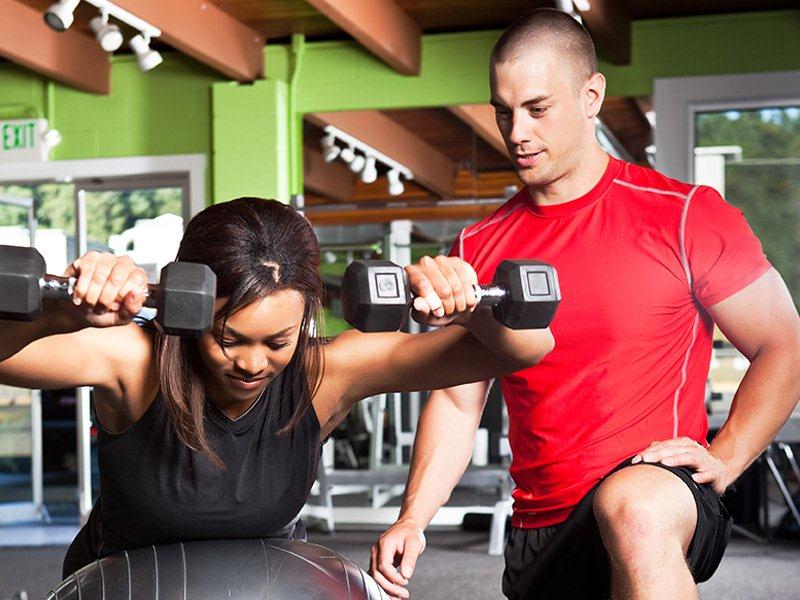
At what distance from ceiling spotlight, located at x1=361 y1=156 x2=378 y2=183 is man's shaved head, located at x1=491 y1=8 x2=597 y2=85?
496cm

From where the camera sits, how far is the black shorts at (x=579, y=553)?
1.90 metres

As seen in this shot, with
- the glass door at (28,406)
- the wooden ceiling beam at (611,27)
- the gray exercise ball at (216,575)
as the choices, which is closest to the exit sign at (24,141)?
the glass door at (28,406)

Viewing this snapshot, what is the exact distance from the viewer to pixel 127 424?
1826 mm

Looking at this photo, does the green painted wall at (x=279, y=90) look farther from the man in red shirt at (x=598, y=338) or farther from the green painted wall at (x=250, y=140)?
the man in red shirt at (x=598, y=338)

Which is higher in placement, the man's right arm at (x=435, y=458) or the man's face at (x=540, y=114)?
the man's face at (x=540, y=114)

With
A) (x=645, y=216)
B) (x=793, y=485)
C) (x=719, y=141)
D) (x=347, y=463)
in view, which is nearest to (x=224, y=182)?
(x=347, y=463)

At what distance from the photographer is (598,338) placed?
211cm

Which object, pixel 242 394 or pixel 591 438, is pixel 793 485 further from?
pixel 242 394

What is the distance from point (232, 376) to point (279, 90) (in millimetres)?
5467

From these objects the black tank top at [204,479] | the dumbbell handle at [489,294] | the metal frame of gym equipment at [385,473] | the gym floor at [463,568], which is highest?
the dumbbell handle at [489,294]

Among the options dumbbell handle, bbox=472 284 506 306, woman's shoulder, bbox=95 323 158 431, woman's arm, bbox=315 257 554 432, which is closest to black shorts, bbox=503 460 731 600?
woman's arm, bbox=315 257 554 432

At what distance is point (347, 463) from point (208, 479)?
17.8 feet

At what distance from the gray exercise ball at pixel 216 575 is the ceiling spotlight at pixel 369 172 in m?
5.79

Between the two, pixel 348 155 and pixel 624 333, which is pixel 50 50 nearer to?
pixel 348 155
